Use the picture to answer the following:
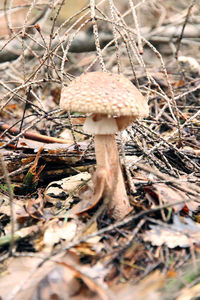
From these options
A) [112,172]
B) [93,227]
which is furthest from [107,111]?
[93,227]

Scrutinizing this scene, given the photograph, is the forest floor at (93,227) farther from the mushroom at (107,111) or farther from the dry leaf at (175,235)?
the mushroom at (107,111)

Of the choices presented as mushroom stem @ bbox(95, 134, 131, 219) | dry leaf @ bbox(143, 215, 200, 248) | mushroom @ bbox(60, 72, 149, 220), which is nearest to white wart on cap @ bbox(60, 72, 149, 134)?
mushroom @ bbox(60, 72, 149, 220)

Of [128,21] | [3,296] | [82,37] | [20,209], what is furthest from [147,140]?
[128,21]

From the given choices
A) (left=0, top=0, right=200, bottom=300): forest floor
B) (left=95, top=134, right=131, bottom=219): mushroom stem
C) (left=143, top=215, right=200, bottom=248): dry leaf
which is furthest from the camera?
(left=95, top=134, right=131, bottom=219): mushroom stem

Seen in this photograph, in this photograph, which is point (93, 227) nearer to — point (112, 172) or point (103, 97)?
point (112, 172)

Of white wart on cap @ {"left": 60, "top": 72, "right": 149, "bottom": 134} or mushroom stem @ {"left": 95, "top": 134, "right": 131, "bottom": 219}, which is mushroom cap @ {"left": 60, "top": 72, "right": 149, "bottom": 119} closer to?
white wart on cap @ {"left": 60, "top": 72, "right": 149, "bottom": 134}

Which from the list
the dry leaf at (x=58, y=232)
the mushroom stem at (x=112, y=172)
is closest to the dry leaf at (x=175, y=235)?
the mushroom stem at (x=112, y=172)

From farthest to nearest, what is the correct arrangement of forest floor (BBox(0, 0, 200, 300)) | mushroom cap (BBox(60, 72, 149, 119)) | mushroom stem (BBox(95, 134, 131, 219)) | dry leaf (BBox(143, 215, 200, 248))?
1. mushroom stem (BBox(95, 134, 131, 219))
2. dry leaf (BBox(143, 215, 200, 248))
3. mushroom cap (BBox(60, 72, 149, 119))
4. forest floor (BBox(0, 0, 200, 300))
